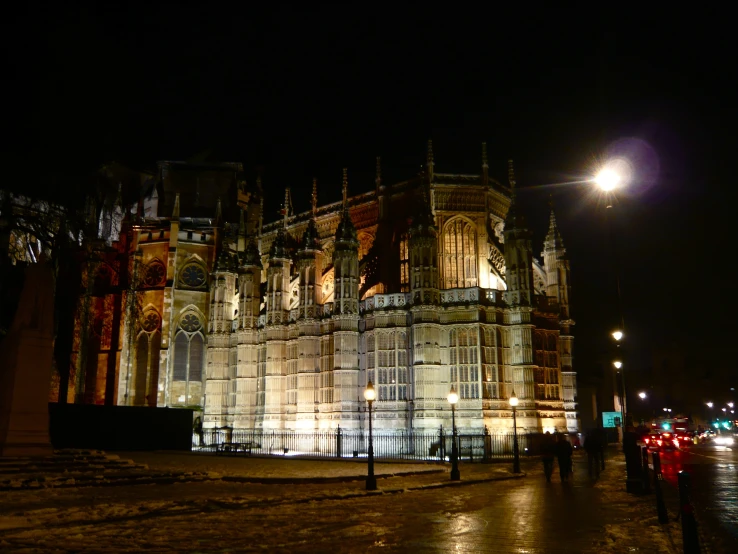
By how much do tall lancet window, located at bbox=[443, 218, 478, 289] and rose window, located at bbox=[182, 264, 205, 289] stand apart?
17658 millimetres

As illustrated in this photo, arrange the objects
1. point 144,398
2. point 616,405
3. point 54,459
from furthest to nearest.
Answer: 1. point 616,405
2. point 144,398
3. point 54,459

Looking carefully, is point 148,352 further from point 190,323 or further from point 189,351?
point 190,323

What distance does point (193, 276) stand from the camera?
46.2 m

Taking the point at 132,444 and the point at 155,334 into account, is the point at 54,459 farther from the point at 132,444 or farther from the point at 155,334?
the point at 155,334

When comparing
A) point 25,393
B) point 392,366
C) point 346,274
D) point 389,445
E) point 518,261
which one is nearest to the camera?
point 25,393

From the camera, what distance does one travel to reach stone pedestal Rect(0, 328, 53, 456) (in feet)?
61.0

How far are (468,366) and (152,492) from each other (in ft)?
65.8

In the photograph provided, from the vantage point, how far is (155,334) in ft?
148

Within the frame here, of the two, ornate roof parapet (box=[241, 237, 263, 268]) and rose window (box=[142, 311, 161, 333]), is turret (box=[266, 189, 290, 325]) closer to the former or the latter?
ornate roof parapet (box=[241, 237, 263, 268])

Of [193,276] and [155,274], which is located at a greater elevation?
[155,274]

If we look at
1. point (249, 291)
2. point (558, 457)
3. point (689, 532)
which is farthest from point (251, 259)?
point (689, 532)

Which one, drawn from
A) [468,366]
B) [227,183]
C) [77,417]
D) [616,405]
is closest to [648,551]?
[468,366]

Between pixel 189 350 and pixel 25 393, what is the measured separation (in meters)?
25.8

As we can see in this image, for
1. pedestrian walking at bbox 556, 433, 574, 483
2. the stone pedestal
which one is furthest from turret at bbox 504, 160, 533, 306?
the stone pedestal
